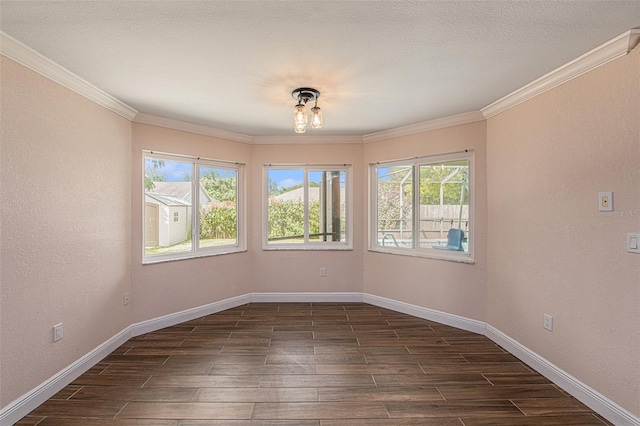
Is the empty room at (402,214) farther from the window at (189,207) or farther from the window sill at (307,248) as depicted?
the window sill at (307,248)

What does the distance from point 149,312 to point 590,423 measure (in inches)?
150

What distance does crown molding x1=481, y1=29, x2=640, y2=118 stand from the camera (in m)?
1.93

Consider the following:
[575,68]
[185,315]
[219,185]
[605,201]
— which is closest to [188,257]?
[185,315]

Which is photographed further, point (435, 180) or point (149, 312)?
point (435, 180)

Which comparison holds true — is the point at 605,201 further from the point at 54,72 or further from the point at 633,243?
the point at 54,72

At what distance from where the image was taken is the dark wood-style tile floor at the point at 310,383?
207cm

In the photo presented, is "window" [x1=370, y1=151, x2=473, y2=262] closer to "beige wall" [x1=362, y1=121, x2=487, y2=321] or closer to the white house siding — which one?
"beige wall" [x1=362, y1=121, x2=487, y2=321]

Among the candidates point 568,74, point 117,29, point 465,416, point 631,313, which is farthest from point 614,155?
point 117,29

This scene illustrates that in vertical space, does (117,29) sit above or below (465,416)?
above

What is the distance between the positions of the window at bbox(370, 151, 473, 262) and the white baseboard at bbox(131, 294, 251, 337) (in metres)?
1.97

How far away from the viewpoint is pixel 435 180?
3.91 meters

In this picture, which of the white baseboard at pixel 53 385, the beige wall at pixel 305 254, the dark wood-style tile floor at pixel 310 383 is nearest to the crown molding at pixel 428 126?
the beige wall at pixel 305 254

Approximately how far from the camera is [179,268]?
3748 millimetres

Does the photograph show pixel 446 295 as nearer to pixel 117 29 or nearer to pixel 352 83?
pixel 352 83
